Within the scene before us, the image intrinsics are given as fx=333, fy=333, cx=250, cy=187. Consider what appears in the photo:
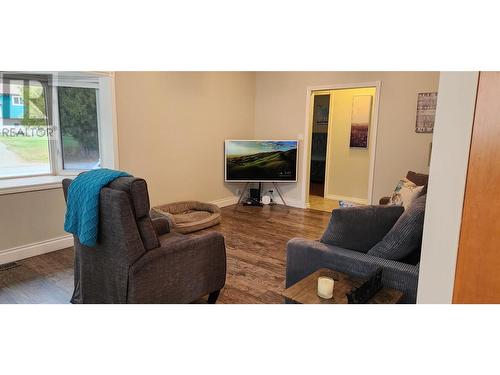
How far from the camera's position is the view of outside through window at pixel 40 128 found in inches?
140

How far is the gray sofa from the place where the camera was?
184 centimetres

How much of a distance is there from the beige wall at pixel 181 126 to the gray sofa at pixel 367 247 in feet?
9.61

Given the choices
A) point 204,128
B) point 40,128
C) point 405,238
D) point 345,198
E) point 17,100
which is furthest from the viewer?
point 345,198

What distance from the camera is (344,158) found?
6293 millimetres

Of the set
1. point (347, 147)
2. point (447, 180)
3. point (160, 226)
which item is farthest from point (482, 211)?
point (347, 147)

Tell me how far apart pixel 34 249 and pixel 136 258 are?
7.22 feet

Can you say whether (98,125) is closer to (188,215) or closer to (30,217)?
(30,217)

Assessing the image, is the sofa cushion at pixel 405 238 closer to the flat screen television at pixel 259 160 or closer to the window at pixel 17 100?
the flat screen television at pixel 259 160

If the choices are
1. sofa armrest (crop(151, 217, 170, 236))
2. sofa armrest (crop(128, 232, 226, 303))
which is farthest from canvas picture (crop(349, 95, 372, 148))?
sofa armrest (crop(151, 217, 170, 236))

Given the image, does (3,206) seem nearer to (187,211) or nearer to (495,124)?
(187,211)

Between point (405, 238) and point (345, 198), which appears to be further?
point (345, 198)

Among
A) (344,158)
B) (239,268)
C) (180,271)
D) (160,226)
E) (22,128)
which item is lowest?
(239,268)

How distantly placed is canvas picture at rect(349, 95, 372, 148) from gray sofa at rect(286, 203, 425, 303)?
162 inches
